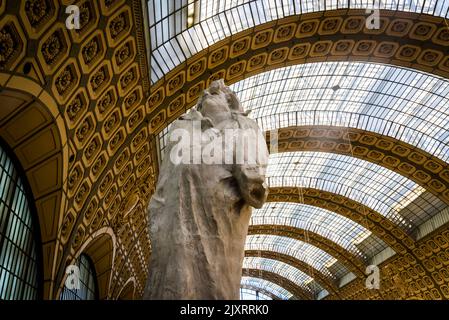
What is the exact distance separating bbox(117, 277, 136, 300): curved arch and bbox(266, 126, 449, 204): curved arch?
46.8 ft

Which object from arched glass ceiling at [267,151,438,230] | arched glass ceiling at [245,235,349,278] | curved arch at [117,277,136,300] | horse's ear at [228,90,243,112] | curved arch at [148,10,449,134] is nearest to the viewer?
horse's ear at [228,90,243,112]

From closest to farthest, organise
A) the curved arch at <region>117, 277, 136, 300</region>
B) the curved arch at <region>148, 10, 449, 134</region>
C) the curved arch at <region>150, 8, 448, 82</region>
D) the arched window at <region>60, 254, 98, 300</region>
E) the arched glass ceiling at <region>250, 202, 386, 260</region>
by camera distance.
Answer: the curved arch at <region>150, 8, 448, 82</region>
the curved arch at <region>148, 10, 449, 134</region>
the arched window at <region>60, 254, 98, 300</region>
the curved arch at <region>117, 277, 136, 300</region>
the arched glass ceiling at <region>250, 202, 386, 260</region>

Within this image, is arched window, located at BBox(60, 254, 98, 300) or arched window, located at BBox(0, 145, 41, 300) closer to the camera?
arched window, located at BBox(0, 145, 41, 300)

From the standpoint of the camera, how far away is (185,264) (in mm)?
3543

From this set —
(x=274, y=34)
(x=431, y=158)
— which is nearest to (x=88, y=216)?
(x=274, y=34)

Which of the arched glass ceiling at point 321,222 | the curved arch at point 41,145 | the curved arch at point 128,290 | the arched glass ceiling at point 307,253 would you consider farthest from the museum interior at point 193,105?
the arched glass ceiling at point 307,253

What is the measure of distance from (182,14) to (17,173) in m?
8.75

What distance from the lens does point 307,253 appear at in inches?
1866

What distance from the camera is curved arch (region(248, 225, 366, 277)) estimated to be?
132 ft

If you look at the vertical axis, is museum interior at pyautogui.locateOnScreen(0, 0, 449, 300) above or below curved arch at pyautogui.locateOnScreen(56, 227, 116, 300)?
above

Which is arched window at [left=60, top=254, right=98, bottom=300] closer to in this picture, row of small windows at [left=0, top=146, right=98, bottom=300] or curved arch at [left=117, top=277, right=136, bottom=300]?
curved arch at [left=117, top=277, right=136, bottom=300]

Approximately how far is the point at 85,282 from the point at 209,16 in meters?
15.8

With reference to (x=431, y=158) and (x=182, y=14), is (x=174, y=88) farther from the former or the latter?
(x=431, y=158)

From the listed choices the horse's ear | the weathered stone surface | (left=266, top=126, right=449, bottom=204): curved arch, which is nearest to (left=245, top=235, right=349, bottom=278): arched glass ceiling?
(left=266, top=126, right=449, bottom=204): curved arch
